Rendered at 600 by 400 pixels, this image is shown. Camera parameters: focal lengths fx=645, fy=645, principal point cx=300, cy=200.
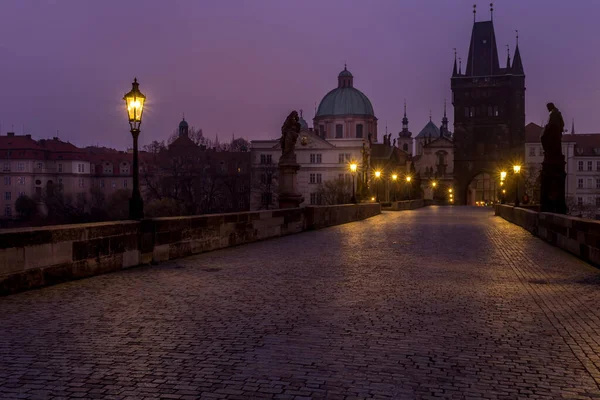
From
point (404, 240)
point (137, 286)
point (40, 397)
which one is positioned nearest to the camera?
point (40, 397)

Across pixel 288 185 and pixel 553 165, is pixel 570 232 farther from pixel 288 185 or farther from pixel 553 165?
pixel 288 185

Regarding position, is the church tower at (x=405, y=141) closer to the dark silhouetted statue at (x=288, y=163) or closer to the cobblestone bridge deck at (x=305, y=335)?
the dark silhouetted statue at (x=288, y=163)

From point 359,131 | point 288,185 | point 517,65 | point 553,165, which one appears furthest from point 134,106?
point 359,131

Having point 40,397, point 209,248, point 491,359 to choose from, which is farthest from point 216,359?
point 209,248

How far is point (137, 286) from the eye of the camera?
919cm

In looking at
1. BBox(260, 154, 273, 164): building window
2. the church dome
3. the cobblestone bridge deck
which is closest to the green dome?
the church dome

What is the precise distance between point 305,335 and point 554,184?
1757 centimetres

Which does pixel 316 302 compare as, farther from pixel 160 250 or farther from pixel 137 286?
pixel 160 250

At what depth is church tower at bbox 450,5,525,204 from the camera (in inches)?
3976

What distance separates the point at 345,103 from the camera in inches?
4464

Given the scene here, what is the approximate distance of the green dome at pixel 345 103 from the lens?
113 m

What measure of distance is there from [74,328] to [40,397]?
81.7 inches

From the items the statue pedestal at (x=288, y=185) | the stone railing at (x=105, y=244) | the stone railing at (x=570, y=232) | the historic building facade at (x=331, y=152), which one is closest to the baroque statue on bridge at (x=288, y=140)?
the statue pedestal at (x=288, y=185)

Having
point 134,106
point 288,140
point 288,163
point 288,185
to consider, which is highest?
point 288,140
